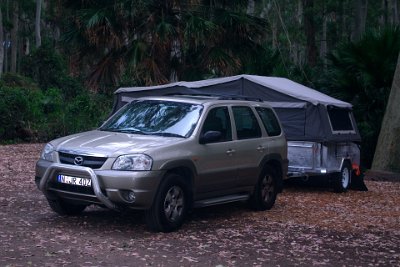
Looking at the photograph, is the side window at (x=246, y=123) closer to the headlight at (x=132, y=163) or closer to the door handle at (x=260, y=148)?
the door handle at (x=260, y=148)

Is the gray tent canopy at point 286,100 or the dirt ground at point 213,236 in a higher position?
the gray tent canopy at point 286,100

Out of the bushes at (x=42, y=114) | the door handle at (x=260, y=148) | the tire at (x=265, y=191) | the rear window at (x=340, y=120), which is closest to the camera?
the door handle at (x=260, y=148)

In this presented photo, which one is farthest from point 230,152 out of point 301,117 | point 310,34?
point 310,34

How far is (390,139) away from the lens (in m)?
17.8

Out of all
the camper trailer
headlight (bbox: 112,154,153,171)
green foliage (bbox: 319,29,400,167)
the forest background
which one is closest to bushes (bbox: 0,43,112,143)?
the forest background

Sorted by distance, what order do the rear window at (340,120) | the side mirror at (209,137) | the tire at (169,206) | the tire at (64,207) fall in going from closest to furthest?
1. the tire at (169,206)
2. the side mirror at (209,137)
3. the tire at (64,207)
4. the rear window at (340,120)

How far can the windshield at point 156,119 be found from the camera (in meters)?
10.1

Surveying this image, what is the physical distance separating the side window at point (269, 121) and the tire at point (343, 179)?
275 cm

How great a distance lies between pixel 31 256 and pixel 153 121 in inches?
119

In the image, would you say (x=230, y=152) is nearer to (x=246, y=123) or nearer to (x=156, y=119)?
(x=246, y=123)

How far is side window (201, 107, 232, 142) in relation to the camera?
10.5 metres

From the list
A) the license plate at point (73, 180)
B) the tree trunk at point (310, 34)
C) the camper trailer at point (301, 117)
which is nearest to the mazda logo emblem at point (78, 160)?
the license plate at point (73, 180)

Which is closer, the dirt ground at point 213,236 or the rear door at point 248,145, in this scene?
the dirt ground at point 213,236

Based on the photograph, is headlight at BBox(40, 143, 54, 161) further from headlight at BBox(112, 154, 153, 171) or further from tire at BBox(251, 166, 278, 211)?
tire at BBox(251, 166, 278, 211)
